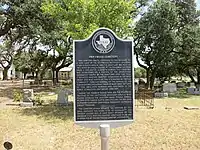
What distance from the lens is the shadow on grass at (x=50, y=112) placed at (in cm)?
1227

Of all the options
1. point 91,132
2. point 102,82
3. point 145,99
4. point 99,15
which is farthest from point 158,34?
point 102,82

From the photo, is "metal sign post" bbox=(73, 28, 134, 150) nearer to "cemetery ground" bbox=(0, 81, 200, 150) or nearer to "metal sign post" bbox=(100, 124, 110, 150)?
"metal sign post" bbox=(100, 124, 110, 150)

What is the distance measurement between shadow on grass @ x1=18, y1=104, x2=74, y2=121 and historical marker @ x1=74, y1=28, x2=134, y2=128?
691cm

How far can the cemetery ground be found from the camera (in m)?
8.01

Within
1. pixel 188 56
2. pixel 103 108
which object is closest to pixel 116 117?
pixel 103 108

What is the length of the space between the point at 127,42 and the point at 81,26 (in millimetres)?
8439

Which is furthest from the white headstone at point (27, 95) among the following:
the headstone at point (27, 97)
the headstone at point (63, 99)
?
the headstone at point (63, 99)

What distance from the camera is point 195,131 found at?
31.6ft

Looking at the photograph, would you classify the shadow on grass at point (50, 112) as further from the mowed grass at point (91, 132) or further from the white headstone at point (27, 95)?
the white headstone at point (27, 95)

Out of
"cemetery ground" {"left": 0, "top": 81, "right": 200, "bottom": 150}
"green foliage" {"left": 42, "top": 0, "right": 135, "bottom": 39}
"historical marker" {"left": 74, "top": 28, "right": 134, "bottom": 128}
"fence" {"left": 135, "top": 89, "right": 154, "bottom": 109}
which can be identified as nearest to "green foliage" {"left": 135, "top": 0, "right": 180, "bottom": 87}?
"fence" {"left": 135, "top": 89, "right": 154, "bottom": 109}

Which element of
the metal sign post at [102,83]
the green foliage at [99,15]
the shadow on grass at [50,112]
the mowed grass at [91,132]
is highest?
the green foliage at [99,15]

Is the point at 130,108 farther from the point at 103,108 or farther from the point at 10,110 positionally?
the point at 10,110

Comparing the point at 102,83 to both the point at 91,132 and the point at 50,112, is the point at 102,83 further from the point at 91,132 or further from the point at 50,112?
the point at 50,112

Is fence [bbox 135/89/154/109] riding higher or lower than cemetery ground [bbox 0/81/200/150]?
higher
